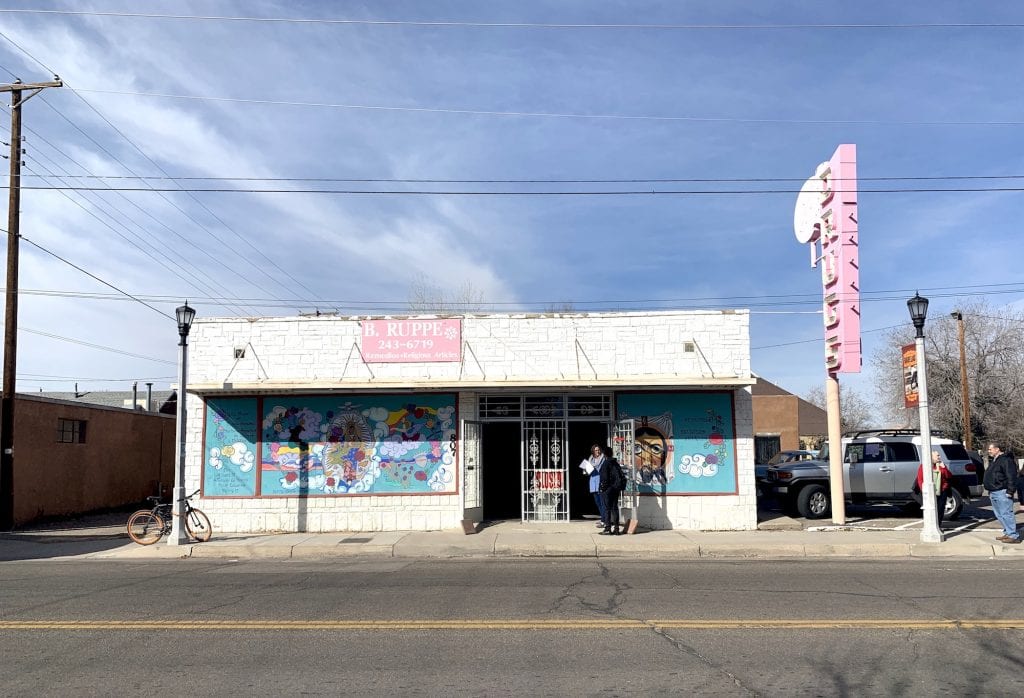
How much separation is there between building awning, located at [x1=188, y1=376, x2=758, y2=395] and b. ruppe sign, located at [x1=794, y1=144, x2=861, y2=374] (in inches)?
79.9

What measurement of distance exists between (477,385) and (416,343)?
1.88 meters

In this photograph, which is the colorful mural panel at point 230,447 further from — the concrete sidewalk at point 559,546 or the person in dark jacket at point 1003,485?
the person in dark jacket at point 1003,485

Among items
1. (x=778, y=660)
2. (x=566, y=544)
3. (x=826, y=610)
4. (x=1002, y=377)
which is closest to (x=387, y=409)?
(x=566, y=544)

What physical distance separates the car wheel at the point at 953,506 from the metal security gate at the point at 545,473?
343 inches

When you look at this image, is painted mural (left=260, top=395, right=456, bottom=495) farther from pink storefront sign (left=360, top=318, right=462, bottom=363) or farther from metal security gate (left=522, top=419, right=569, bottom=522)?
metal security gate (left=522, top=419, right=569, bottom=522)

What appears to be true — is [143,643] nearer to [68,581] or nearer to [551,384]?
[68,581]

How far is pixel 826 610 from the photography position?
8.16 metres

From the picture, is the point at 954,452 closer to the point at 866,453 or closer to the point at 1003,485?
the point at 866,453

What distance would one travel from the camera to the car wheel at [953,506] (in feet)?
56.6

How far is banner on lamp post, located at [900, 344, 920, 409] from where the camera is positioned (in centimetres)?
1460

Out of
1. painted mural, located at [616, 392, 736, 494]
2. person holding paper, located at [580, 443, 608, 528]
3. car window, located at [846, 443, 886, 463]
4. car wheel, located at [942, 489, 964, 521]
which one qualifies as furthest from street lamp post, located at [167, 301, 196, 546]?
car wheel, located at [942, 489, 964, 521]

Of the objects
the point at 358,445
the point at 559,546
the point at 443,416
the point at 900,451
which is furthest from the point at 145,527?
the point at 900,451

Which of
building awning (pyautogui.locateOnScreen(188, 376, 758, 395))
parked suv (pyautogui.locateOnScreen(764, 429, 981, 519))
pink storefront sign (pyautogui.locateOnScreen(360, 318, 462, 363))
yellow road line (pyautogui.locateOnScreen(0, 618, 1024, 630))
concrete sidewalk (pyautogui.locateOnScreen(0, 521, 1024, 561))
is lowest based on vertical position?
concrete sidewalk (pyautogui.locateOnScreen(0, 521, 1024, 561))

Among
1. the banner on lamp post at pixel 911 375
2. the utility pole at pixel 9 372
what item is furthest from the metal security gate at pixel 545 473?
the utility pole at pixel 9 372
